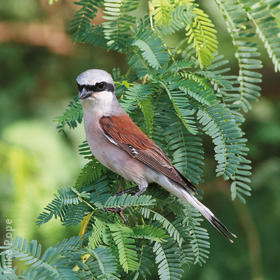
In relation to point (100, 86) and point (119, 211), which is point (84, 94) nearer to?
point (100, 86)

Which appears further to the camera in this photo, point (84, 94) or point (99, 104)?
point (99, 104)

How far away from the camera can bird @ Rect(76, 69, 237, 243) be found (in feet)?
8.98

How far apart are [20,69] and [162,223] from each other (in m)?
3.77

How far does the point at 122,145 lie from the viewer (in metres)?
3.14

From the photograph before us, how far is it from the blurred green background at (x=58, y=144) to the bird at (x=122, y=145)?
1.68 ft

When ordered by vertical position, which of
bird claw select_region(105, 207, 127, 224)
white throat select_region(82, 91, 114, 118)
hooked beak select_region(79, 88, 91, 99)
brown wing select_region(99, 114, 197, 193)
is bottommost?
bird claw select_region(105, 207, 127, 224)

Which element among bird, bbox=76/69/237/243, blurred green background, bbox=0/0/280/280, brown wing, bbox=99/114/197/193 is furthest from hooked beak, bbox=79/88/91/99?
blurred green background, bbox=0/0/280/280

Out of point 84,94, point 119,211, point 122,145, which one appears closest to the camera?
point 119,211

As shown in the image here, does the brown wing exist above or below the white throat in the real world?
below

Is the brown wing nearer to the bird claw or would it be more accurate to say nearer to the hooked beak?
the hooked beak

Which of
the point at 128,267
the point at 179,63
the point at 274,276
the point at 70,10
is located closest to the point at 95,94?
the point at 179,63

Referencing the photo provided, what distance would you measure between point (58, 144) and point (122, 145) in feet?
4.46

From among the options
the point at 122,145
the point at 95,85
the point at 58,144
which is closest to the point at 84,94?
the point at 95,85

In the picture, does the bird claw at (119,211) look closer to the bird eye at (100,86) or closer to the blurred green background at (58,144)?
the bird eye at (100,86)
